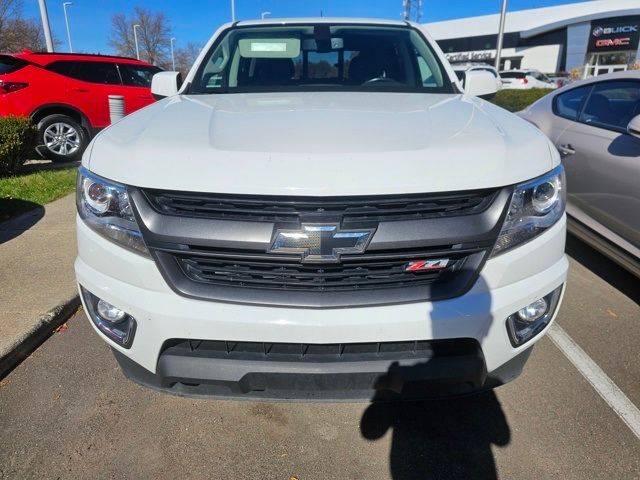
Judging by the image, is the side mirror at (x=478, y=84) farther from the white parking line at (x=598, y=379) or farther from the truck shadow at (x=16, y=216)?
the truck shadow at (x=16, y=216)

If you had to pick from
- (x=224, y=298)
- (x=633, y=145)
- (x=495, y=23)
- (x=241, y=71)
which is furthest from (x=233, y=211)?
(x=495, y=23)

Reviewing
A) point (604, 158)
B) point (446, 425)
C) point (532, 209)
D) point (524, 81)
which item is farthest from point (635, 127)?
point (524, 81)

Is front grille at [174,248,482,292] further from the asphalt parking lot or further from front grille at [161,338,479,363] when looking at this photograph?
the asphalt parking lot

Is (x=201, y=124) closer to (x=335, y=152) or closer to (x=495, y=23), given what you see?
(x=335, y=152)

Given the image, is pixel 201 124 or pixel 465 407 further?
pixel 465 407

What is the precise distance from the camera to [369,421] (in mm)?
2373

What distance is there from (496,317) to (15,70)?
9.03 m

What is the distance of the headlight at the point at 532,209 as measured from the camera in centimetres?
181

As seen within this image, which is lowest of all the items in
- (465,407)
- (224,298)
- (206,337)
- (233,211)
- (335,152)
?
(465,407)

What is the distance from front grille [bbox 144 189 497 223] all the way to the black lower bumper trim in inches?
21.1

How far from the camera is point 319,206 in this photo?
66.1 inches

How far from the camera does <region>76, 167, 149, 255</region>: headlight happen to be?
1.80 m

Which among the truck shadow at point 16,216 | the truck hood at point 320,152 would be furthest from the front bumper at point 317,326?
the truck shadow at point 16,216

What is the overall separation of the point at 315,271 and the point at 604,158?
290 cm
